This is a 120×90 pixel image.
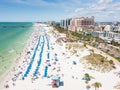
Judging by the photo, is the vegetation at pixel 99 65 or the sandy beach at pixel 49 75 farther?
the vegetation at pixel 99 65

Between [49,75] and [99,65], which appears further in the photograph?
[99,65]

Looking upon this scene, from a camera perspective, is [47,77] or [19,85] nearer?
[19,85]

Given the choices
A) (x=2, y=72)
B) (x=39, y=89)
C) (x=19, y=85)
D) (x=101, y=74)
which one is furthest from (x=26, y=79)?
(x=101, y=74)

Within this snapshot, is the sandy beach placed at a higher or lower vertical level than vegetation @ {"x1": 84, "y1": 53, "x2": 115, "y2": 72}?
lower

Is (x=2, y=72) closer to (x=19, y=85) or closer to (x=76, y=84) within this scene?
(x=19, y=85)

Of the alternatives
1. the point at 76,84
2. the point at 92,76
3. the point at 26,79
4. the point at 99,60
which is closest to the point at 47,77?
the point at 26,79

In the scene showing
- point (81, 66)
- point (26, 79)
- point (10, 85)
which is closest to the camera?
point (10, 85)

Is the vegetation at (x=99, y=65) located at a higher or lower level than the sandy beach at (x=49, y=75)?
higher

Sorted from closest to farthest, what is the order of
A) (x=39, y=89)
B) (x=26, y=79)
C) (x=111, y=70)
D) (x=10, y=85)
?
1. (x=39, y=89)
2. (x=10, y=85)
3. (x=26, y=79)
4. (x=111, y=70)

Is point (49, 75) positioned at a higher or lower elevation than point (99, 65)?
lower

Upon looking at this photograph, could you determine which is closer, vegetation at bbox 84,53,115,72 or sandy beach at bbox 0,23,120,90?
sandy beach at bbox 0,23,120,90
